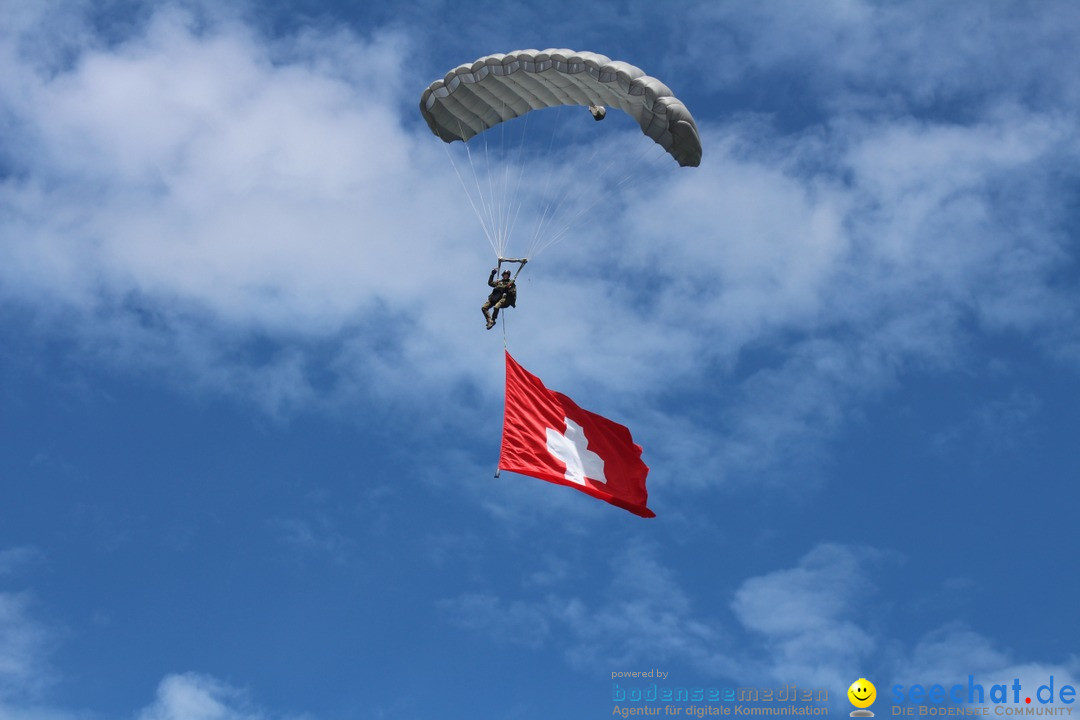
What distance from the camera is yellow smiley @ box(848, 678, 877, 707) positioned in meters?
32.5

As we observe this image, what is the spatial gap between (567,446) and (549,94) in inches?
299

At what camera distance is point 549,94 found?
117 ft

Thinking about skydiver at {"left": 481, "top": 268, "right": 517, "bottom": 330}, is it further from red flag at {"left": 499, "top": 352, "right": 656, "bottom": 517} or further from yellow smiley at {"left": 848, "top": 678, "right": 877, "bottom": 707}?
yellow smiley at {"left": 848, "top": 678, "right": 877, "bottom": 707}

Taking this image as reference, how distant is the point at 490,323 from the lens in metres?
34.4

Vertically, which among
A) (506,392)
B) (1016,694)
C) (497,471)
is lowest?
(1016,694)

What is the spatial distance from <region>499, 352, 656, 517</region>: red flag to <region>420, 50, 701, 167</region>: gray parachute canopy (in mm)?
5627

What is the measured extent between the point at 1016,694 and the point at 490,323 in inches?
492

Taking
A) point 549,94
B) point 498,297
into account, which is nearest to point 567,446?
point 498,297

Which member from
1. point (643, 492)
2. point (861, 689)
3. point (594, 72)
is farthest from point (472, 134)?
point (861, 689)

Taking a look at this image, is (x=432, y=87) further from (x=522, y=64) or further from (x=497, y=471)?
(x=497, y=471)

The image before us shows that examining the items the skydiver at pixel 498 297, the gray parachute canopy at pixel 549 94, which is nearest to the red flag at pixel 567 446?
the skydiver at pixel 498 297

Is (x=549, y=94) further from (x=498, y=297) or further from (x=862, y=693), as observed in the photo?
(x=862, y=693)

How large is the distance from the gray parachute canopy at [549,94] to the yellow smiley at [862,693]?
10.9 meters

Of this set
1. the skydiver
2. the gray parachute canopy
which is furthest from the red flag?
the gray parachute canopy
